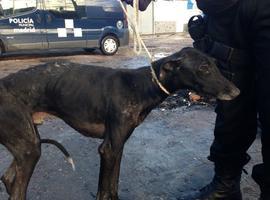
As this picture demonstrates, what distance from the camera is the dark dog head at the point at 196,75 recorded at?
2811 millimetres

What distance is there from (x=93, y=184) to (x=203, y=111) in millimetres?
2746

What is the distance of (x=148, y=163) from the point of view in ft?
14.2

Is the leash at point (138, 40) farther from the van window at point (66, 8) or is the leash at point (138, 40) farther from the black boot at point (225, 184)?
the van window at point (66, 8)

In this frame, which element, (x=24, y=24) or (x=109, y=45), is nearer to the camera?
(x=24, y=24)

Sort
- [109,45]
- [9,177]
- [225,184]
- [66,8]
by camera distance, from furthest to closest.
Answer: [109,45], [66,8], [225,184], [9,177]

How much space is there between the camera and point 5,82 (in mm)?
2963

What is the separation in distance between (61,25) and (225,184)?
32.3 ft

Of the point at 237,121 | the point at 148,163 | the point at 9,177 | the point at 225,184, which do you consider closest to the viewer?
the point at 9,177

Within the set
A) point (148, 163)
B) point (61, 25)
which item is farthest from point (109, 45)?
point (148, 163)

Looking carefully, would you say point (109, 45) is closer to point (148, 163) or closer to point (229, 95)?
point (148, 163)

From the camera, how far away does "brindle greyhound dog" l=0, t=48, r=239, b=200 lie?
9.35ft

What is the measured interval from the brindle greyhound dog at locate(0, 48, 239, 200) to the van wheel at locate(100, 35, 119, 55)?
10393 mm

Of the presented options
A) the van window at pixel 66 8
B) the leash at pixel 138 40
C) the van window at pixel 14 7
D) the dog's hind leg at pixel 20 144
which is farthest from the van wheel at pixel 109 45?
the dog's hind leg at pixel 20 144

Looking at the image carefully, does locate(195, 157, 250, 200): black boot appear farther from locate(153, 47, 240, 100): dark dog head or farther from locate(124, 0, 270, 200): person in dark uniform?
locate(153, 47, 240, 100): dark dog head
